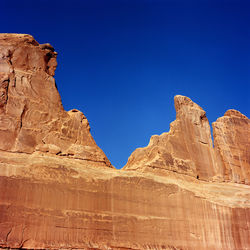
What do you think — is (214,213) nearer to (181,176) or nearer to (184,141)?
(181,176)

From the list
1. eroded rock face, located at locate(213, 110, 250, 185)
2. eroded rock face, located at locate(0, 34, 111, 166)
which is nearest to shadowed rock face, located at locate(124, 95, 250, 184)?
eroded rock face, located at locate(213, 110, 250, 185)

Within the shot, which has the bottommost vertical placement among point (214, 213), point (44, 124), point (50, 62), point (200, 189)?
point (214, 213)

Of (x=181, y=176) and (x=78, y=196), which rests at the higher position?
(x=181, y=176)

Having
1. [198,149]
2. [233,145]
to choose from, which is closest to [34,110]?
[198,149]

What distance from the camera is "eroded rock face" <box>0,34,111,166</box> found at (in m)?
16.2

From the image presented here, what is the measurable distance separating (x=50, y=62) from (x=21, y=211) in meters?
7.99

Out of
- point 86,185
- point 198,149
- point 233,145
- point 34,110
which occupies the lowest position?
point 86,185

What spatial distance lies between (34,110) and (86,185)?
4.13 metres

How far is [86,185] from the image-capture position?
16344 mm

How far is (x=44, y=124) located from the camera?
17.0m

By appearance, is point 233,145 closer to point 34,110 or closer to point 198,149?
point 198,149

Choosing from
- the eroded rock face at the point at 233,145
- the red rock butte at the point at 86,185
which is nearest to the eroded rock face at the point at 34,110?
the red rock butte at the point at 86,185

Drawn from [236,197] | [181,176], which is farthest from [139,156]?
[236,197]

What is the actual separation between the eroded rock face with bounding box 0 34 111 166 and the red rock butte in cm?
5
